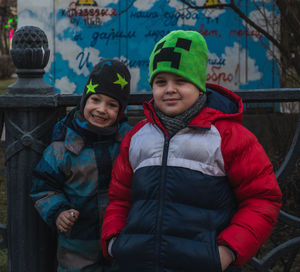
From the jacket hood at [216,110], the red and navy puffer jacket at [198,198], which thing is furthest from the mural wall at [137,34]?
the red and navy puffer jacket at [198,198]

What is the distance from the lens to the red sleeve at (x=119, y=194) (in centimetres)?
196

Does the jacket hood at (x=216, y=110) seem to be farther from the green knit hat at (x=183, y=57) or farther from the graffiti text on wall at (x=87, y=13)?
the graffiti text on wall at (x=87, y=13)

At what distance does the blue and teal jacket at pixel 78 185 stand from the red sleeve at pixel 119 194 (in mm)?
126

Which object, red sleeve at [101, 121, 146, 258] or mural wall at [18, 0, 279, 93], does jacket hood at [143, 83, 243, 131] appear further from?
mural wall at [18, 0, 279, 93]

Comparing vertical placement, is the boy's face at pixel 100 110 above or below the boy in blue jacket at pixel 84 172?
above

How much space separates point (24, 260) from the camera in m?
2.37

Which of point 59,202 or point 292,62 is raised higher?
point 292,62

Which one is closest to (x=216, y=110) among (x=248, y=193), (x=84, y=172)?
(x=248, y=193)

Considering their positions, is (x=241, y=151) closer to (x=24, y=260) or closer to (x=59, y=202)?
(x=59, y=202)

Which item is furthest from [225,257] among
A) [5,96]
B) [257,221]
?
[5,96]

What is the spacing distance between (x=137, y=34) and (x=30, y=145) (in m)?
6.06

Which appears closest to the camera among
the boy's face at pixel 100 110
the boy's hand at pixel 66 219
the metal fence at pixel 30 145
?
the boy's hand at pixel 66 219

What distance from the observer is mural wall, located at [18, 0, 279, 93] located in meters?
8.09

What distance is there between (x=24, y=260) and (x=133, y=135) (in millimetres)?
860
